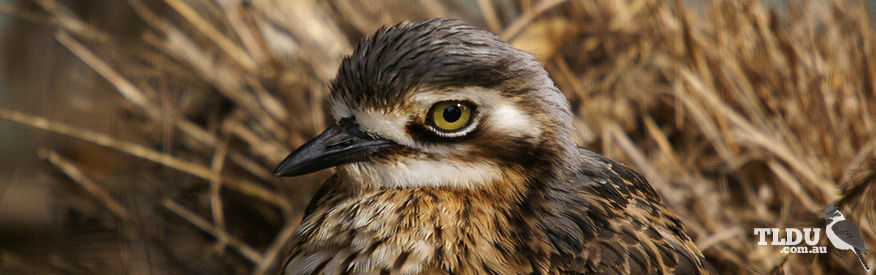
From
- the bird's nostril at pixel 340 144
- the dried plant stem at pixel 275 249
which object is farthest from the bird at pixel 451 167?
the dried plant stem at pixel 275 249

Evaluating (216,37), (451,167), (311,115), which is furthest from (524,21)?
(451,167)

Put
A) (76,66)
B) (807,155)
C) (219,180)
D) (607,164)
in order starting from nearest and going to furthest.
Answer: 1. (607,164)
2. (807,155)
3. (219,180)
4. (76,66)

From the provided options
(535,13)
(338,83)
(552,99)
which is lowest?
(552,99)

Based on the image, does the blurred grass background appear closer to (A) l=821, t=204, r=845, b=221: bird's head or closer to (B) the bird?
(A) l=821, t=204, r=845, b=221: bird's head

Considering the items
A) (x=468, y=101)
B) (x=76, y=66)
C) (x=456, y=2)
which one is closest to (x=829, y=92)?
(x=456, y=2)

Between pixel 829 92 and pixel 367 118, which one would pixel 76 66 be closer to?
pixel 367 118

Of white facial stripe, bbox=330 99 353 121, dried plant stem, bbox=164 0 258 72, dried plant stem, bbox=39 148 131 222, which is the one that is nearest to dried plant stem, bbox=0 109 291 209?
dried plant stem, bbox=39 148 131 222

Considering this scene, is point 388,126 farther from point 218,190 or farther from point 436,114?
point 218,190

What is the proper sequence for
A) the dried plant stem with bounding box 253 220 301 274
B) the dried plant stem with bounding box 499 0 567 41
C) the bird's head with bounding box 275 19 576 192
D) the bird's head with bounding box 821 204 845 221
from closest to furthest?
1. the bird's head with bounding box 275 19 576 192
2. the bird's head with bounding box 821 204 845 221
3. the dried plant stem with bounding box 253 220 301 274
4. the dried plant stem with bounding box 499 0 567 41
